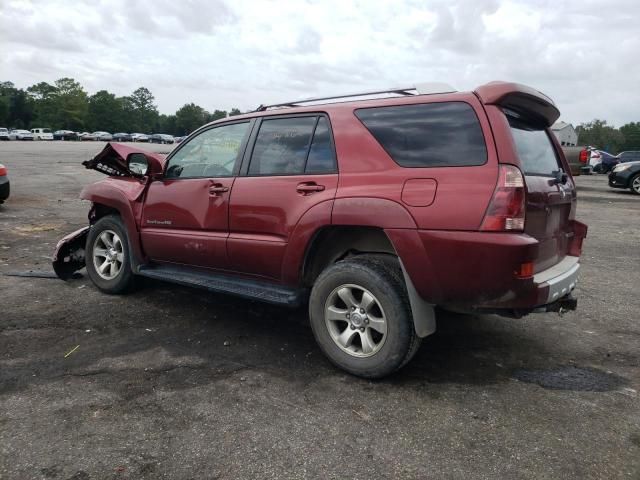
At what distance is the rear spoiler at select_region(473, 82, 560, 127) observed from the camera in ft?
10.5

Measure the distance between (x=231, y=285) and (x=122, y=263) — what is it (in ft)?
5.21

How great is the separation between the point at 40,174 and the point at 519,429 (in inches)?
755

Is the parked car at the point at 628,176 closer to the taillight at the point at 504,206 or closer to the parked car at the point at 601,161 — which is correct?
the parked car at the point at 601,161

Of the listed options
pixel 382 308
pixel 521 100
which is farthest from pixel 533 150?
pixel 382 308

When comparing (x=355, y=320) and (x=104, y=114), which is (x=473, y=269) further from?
(x=104, y=114)

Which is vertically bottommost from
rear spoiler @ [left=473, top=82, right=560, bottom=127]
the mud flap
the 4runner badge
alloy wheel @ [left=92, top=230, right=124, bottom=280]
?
alloy wheel @ [left=92, top=230, right=124, bottom=280]

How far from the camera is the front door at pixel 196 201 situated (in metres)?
4.24

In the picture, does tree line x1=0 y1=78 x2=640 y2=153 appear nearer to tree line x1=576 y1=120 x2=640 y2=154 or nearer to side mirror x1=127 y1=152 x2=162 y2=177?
tree line x1=576 y1=120 x2=640 y2=154

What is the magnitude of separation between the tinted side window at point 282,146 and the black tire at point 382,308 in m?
0.85

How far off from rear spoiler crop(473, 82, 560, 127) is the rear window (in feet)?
0.25

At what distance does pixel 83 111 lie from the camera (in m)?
115

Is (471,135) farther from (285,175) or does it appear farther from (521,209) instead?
(285,175)

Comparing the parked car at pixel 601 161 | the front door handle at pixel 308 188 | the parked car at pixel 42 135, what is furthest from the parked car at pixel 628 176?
the parked car at pixel 42 135

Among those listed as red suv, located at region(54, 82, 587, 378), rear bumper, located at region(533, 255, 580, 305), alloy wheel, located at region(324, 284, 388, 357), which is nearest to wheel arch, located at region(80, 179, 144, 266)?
red suv, located at region(54, 82, 587, 378)
